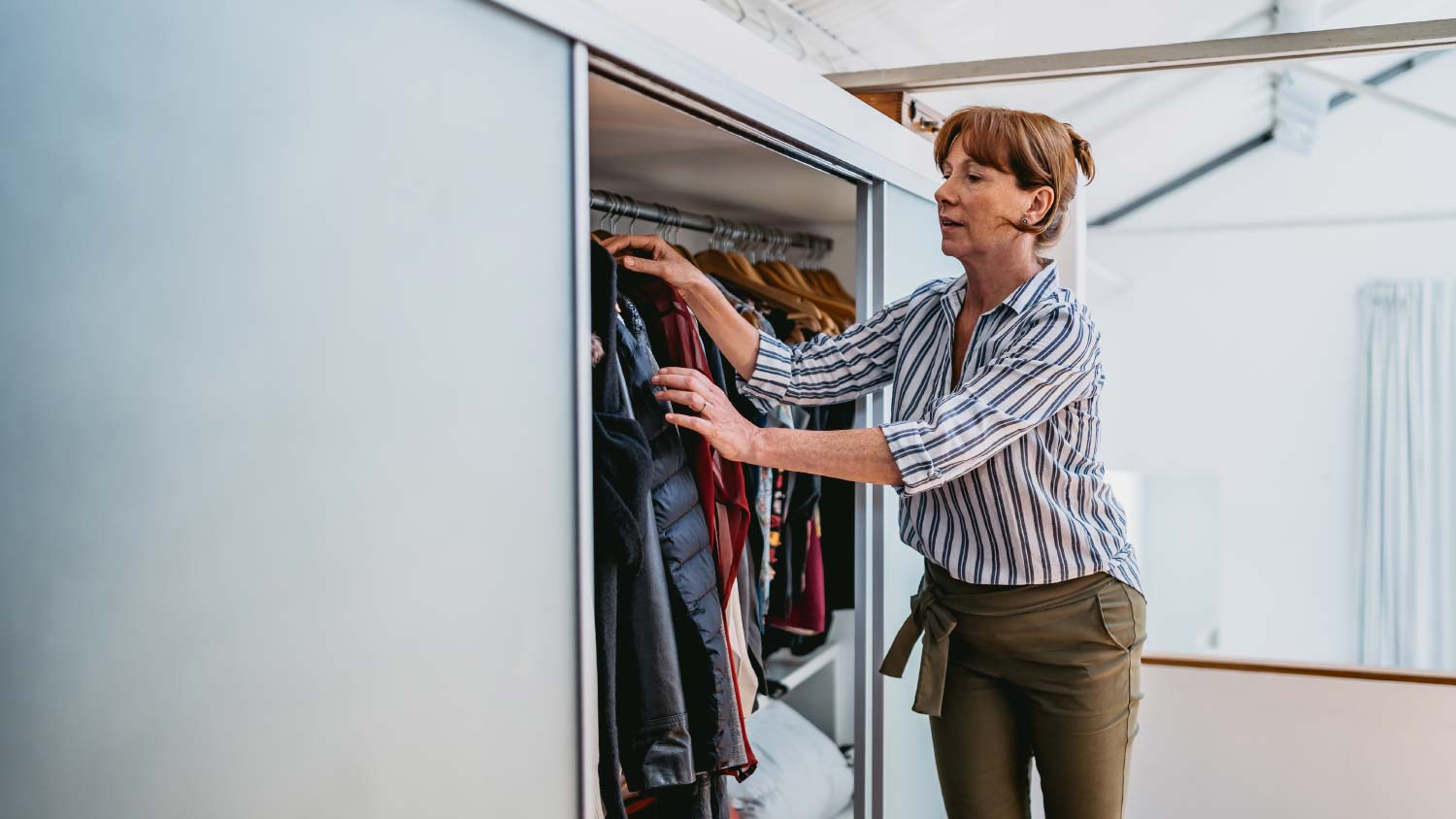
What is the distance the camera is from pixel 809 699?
2754mm

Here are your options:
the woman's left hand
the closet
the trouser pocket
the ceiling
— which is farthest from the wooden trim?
the closet

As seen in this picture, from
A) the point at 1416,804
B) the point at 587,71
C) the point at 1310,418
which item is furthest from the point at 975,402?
the point at 1310,418

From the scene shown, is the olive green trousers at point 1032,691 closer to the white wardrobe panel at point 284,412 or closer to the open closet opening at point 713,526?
the open closet opening at point 713,526

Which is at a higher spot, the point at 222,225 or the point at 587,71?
the point at 587,71

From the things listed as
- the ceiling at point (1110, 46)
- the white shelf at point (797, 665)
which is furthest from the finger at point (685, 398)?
the ceiling at point (1110, 46)

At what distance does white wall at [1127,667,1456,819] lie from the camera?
2.35 metres

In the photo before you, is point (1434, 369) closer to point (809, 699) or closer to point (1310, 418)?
point (1310, 418)

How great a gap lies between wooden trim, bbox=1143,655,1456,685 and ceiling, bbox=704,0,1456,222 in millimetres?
1156

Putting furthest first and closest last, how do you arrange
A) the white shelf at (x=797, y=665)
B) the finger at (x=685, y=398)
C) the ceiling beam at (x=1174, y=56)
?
the white shelf at (x=797, y=665), the ceiling beam at (x=1174, y=56), the finger at (x=685, y=398)

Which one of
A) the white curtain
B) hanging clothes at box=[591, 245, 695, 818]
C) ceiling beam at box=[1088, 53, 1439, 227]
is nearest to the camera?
hanging clothes at box=[591, 245, 695, 818]

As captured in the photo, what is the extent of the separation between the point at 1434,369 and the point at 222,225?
647 centimetres

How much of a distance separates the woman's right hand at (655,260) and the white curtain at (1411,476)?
5.51 meters

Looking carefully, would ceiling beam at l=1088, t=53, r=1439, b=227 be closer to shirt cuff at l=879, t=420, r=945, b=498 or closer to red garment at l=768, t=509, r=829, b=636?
red garment at l=768, t=509, r=829, b=636

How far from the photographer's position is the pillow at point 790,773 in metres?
2.27
